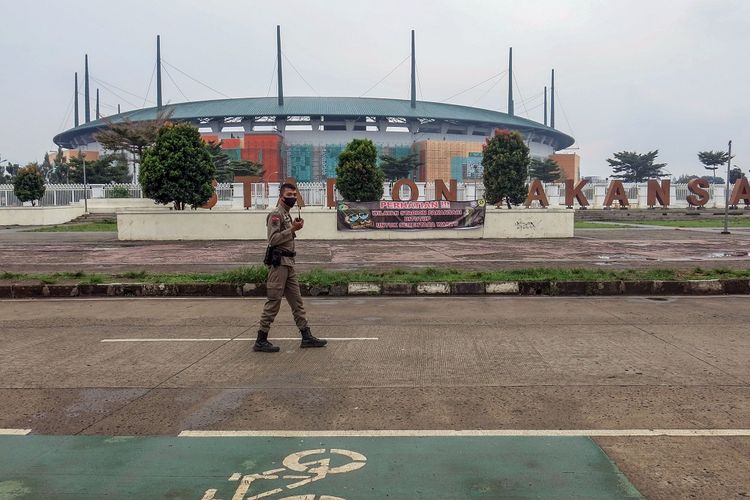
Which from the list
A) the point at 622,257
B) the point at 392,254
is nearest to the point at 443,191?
the point at 392,254

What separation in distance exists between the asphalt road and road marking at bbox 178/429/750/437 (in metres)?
0.04

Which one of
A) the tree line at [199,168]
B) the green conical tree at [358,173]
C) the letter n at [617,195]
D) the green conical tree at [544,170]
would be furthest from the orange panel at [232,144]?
the green conical tree at [358,173]

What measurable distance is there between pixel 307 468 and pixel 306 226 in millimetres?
22593

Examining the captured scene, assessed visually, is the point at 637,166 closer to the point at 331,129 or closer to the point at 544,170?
the point at 544,170

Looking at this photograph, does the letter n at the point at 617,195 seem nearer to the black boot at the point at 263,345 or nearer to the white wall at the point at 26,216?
the white wall at the point at 26,216

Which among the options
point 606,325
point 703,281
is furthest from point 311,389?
point 703,281

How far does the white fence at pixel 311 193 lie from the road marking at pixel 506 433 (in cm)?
3337

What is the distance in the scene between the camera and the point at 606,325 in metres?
8.14

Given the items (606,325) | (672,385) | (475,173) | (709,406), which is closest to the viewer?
(709,406)

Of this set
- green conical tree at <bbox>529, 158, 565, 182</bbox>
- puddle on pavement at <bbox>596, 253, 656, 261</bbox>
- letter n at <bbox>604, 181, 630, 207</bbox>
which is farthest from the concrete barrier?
green conical tree at <bbox>529, 158, 565, 182</bbox>

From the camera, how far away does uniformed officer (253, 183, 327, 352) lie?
6.69 m

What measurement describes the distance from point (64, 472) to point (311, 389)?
2.12 metres

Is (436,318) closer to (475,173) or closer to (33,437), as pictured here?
(33,437)

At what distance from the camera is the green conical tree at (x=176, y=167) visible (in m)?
26.5
